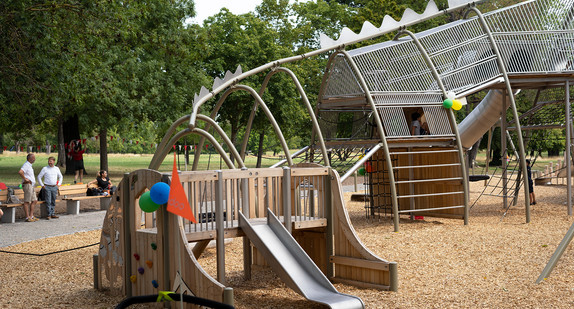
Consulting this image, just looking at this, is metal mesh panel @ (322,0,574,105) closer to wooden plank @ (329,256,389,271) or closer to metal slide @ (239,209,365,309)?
wooden plank @ (329,256,389,271)

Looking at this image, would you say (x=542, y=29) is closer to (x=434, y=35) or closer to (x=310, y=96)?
(x=434, y=35)

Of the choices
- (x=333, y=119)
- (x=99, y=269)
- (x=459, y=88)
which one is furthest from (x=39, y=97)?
(x=459, y=88)

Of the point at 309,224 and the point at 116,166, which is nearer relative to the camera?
the point at 309,224

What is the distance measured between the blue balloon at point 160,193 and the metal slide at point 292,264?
1.33 m

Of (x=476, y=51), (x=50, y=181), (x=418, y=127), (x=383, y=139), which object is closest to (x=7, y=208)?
(x=50, y=181)

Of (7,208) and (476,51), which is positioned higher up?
(476,51)

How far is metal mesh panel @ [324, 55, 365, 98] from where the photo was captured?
46.4 ft

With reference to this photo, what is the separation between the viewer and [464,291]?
26.1 ft

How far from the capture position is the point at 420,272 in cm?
922

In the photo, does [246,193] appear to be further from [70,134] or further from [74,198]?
[70,134]

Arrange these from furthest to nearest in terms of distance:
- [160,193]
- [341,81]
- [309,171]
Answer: [341,81] → [309,171] → [160,193]

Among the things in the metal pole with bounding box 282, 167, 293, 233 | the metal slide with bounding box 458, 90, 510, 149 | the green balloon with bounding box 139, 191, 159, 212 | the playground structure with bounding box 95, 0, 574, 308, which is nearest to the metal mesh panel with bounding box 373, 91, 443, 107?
the playground structure with bounding box 95, 0, 574, 308

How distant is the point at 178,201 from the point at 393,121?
8627 millimetres

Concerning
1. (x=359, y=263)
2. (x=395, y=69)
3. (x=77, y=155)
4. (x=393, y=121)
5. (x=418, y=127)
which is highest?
(x=395, y=69)
